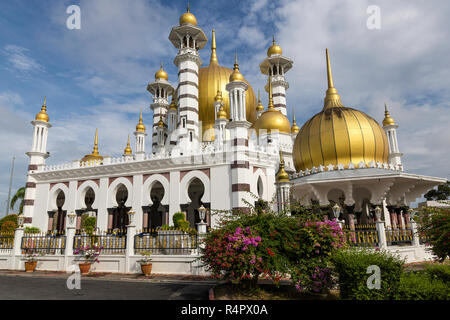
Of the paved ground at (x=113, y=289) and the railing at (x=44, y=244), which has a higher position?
the railing at (x=44, y=244)

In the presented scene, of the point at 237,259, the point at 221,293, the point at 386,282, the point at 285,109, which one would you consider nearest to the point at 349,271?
the point at 386,282

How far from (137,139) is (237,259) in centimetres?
2567

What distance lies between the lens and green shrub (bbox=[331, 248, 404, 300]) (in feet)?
19.3

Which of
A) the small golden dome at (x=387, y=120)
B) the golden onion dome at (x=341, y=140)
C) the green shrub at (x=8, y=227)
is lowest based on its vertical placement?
the green shrub at (x=8, y=227)

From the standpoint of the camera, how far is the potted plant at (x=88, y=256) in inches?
561

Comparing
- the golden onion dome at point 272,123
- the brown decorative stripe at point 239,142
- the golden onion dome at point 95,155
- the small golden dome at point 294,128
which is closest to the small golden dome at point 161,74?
the golden onion dome at point 95,155

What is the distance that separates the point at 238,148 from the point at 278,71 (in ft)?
56.2

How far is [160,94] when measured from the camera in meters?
34.7

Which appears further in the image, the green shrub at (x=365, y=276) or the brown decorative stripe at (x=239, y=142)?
the brown decorative stripe at (x=239, y=142)

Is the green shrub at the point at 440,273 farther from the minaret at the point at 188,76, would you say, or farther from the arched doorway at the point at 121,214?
the arched doorway at the point at 121,214

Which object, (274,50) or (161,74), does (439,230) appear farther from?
(161,74)

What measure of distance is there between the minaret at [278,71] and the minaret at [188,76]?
7821mm
